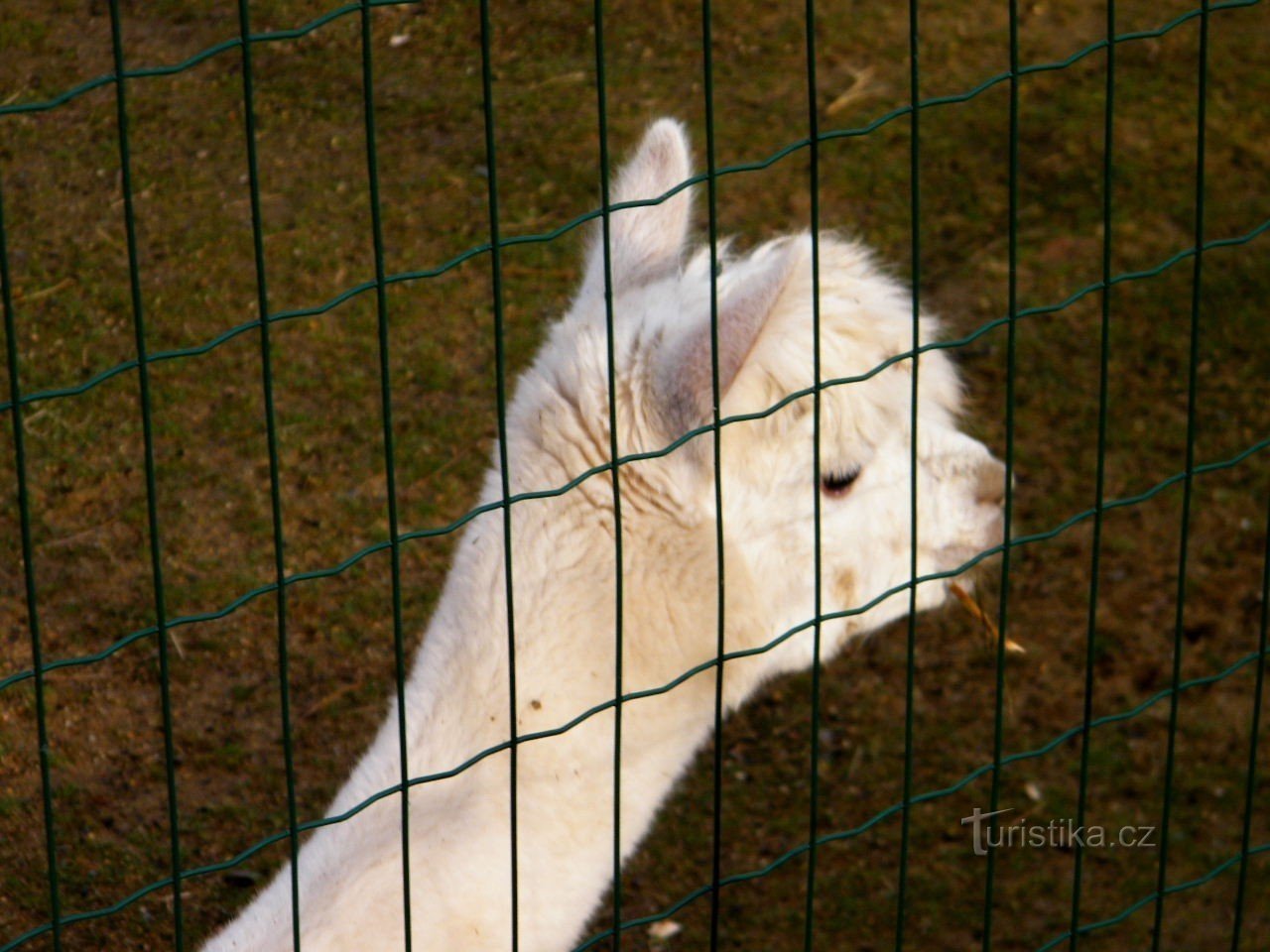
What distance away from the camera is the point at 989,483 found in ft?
9.88

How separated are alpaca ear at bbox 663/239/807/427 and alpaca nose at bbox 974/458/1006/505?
0.70 meters

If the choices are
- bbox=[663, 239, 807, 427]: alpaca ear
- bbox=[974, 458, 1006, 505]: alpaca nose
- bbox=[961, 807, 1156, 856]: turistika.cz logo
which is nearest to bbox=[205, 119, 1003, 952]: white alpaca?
bbox=[663, 239, 807, 427]: alpaca ear

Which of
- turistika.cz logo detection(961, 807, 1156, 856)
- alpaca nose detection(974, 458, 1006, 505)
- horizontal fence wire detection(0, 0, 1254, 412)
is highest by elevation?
horizontal fence wire detection(0, 0, 1254, 412)

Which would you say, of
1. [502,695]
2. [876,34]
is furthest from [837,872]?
[876,34]

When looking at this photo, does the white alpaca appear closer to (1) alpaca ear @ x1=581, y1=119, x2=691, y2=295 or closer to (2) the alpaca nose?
(1) alpaca ear @ x1=581, y1=119, x2=691, y2=295

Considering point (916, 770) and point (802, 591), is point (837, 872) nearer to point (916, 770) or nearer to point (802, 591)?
point (916, 770)

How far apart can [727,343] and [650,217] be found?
0.64 m

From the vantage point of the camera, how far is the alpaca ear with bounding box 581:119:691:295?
2.86 meters

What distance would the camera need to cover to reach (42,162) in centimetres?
564

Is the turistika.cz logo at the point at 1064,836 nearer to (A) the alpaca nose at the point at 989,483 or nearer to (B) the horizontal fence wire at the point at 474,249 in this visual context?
(A) the alpaca nose at the point at 989,483

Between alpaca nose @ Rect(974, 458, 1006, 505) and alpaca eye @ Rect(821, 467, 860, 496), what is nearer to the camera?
alpaca eye @ Rect(821, 467, 860, 496)

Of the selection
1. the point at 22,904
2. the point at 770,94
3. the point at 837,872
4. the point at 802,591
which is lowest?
the point at 837,872

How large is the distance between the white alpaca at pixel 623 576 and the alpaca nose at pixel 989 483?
23cm

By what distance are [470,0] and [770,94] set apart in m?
1.31
